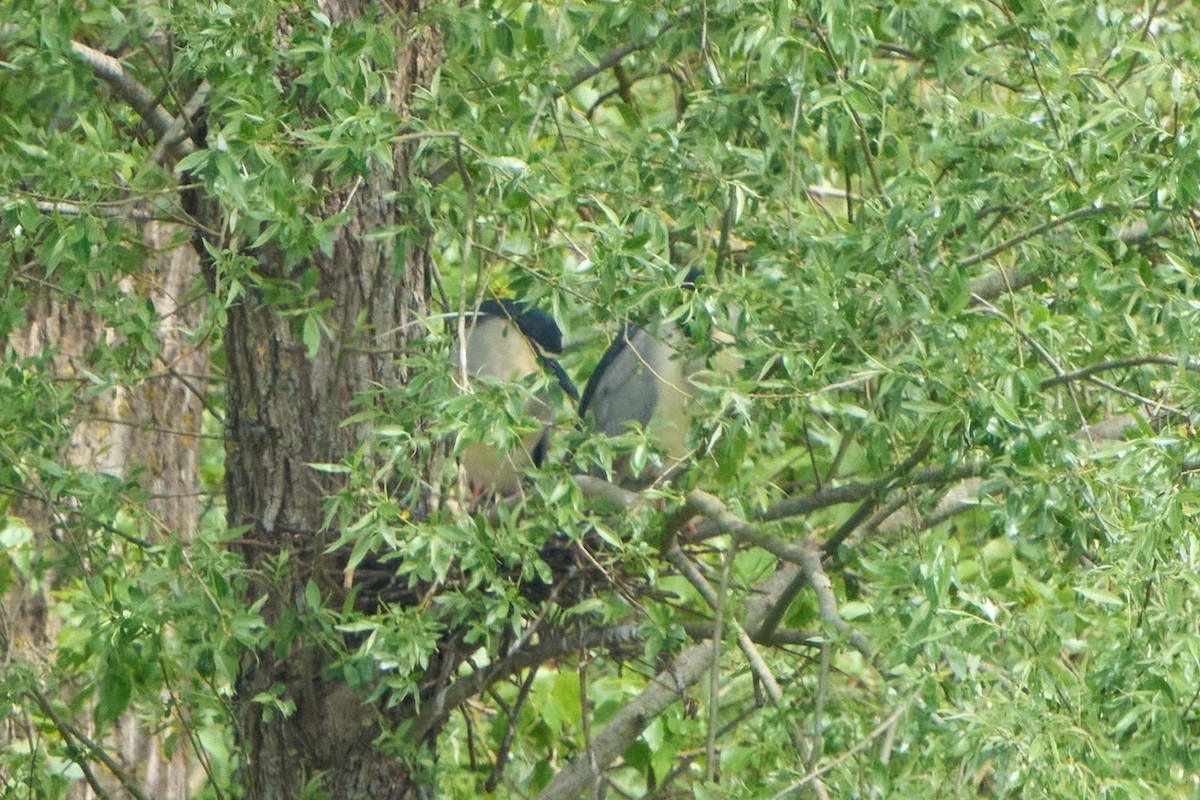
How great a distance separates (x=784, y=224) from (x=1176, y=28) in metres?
1.37

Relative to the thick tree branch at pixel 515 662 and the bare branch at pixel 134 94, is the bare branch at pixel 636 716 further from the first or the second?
the bare branch at pixel 134 94

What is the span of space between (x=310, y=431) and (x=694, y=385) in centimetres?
122

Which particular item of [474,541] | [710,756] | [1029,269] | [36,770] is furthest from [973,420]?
[36,770]

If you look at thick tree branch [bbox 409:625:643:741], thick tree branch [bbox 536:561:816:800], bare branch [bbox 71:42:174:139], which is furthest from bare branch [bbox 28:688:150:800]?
bare branch [bbox 71:42:174:139]

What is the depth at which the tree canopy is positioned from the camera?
7.81 feet

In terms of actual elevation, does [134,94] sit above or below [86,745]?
above

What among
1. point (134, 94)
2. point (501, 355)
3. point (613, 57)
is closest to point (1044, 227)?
point (613, 57)

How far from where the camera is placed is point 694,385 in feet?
9.04

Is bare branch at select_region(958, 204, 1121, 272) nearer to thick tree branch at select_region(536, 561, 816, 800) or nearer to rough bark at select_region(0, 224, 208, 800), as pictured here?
thick tree branch at select_region(536, 561, 816, 800)

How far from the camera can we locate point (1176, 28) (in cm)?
375

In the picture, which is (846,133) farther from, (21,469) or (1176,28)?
(21,469)

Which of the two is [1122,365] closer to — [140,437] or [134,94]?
[134,94]

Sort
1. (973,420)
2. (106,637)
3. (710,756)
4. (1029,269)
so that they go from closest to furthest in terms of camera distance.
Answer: (973,420) → (710,756) → (1029,269) → (106,637)

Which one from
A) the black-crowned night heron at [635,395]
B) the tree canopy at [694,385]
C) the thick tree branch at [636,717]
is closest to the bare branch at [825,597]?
the tree canopy at [694,385]
